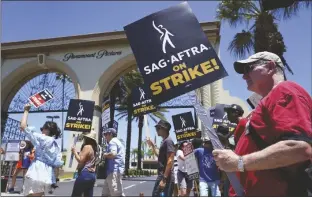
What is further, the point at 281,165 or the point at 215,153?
the point at 215,153

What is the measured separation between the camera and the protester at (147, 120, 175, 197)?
5258 mm

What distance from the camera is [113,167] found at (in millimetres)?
6336

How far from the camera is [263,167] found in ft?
5.18

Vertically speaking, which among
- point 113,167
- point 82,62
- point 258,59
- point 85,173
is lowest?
point 85,173

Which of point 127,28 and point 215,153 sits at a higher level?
point 127,28

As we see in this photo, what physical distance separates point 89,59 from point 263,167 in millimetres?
16096

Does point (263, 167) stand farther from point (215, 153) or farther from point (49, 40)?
point (49, 40)

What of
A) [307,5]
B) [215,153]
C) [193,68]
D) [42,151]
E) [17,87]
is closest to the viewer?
[215,153]

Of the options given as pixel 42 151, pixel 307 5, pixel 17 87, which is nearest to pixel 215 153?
pixel 42 151

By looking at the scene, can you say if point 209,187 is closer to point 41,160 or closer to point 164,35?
point 41,160

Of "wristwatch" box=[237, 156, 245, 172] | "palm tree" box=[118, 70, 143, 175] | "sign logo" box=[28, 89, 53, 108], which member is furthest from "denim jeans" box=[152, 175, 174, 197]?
"palm tree" box=[118, 70, 143, 175]

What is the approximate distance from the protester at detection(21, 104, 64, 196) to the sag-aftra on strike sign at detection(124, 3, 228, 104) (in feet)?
9.19

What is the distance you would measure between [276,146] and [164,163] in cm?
399

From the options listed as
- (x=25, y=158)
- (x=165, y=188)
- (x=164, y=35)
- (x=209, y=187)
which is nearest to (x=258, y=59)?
(x=164, y=35)
